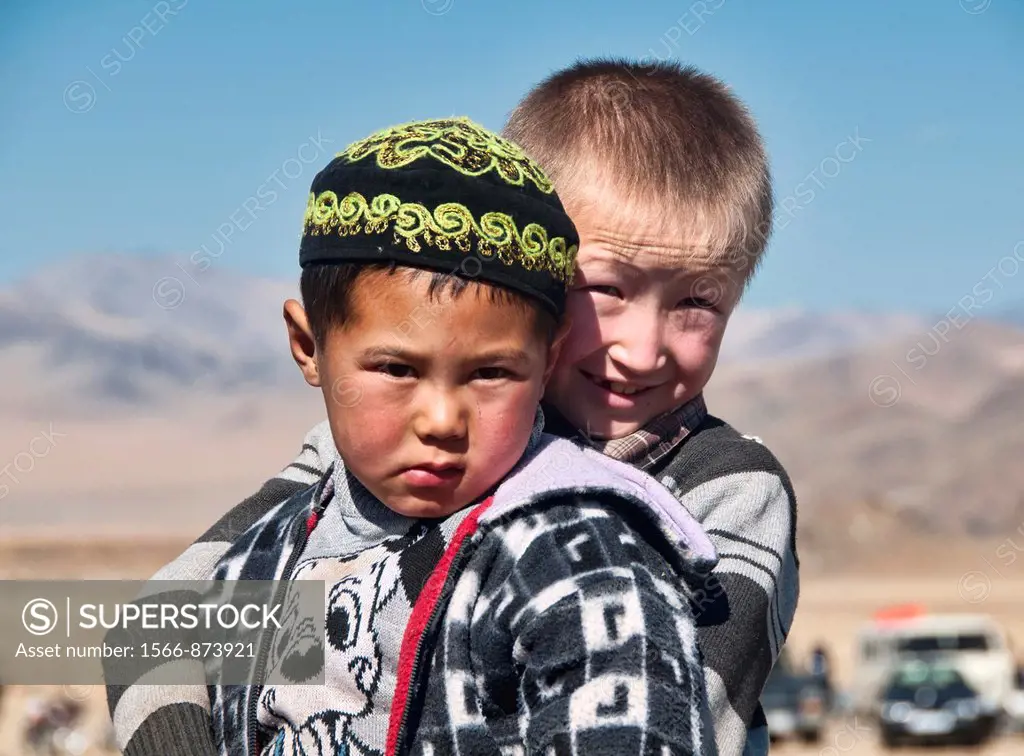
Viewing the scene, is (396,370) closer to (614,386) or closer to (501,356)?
(501,356)

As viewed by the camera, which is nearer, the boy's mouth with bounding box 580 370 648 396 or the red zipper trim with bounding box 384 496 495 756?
the red zipper trim with bounding box 384 496 495 756

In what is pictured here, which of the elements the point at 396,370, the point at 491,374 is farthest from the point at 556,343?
the point at 396,370

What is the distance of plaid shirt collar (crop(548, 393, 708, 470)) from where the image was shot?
2719 mm

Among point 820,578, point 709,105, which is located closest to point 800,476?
point 820,578

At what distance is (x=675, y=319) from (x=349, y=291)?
0.77 metres

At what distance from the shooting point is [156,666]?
253 centimetres

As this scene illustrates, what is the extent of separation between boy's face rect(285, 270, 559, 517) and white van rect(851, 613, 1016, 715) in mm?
20139

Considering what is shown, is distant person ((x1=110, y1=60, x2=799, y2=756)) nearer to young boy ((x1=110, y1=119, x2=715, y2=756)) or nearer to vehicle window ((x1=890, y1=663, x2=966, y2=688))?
young boy ((x1=110, y1=119, x2=715, y2=756))

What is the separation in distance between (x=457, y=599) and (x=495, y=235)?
1.75 ft

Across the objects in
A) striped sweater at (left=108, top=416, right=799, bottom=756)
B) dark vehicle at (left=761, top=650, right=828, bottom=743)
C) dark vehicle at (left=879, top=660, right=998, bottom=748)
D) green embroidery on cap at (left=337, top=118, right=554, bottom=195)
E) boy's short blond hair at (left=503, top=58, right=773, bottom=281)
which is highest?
dark vehicle at (left=761, top=650, right=828, bottom=743)

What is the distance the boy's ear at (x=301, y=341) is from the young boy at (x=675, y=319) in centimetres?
51

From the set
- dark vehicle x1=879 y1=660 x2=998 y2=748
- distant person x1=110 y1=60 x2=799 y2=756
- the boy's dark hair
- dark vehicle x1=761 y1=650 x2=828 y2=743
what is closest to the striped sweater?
distant person x1=110 y1=60 x2=799 y2=756

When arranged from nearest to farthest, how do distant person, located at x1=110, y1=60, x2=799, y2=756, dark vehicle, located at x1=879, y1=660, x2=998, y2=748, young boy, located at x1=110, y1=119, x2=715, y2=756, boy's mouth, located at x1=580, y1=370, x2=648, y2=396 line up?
young boy, located at x1=110, y1=119, x2=715, y2=756
distant person, located at x1=110, y1=60, x2=799, y2=756
boy's mouth, located at x1=580, y1=370, x2=648, y2=396
dark vehicle, located at x1=879, y1=660, x2=998, y2=748

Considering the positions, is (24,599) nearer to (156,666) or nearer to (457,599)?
(156,666)
